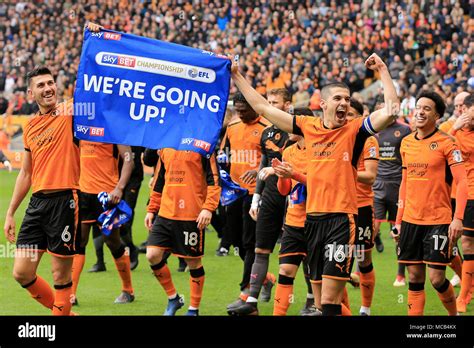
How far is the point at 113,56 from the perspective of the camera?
791 centimetres

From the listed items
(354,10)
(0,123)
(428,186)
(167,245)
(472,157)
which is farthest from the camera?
(0,123)

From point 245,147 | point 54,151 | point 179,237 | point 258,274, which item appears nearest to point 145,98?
point 54,151

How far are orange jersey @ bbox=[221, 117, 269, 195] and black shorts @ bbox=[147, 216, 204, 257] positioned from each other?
1424mm

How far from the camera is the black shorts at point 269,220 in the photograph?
9.74 m

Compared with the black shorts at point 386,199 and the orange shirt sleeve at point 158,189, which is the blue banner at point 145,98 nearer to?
the orange shirt sleeve at point 158,189

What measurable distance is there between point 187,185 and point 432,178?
2605 millimetres

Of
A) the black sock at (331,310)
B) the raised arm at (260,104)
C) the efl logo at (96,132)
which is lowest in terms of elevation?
the black sock at (331,310)

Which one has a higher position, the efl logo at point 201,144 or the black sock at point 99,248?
the efl logo at point 201,144

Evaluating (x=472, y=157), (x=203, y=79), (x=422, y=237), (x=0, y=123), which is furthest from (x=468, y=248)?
(x=0, y=123)

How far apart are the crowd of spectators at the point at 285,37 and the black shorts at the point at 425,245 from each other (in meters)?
12.9

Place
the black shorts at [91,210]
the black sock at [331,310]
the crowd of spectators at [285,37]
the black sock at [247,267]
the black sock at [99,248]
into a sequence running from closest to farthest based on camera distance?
1. the black sock at [331,310]
2. the black sock at [247,267]
3. the black shorts at [91,210]
4. the black sock at [99,248]
5. the crowd of spectators at [285,37]

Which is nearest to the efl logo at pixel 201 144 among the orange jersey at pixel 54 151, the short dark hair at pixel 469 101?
the orange jersey at pixel 54 151

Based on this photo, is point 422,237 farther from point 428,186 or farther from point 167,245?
point 167,245
